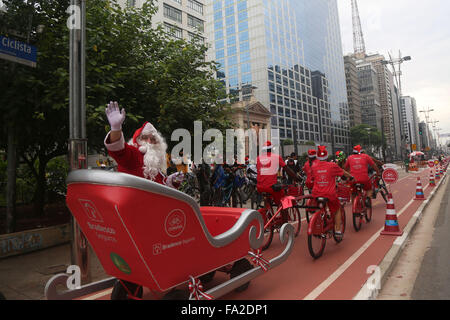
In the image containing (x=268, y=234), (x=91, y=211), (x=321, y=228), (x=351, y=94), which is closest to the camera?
(x=91, y=211)

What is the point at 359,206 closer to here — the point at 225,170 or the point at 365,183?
the point at 365,183

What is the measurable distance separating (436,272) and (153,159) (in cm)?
435

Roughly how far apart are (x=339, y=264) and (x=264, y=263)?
5.93ft

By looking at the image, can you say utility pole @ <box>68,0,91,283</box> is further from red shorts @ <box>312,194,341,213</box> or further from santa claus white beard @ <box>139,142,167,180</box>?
red shorts @ <box>312,194,341,213</box>

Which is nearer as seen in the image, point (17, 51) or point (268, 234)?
point (17, 51)

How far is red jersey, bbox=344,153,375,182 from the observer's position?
7.57 m

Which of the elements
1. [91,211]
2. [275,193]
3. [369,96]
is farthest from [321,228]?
[369,96]

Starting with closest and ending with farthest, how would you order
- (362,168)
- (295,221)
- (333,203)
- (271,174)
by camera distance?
(333,203)
(271,174)
(362,168)
(295,221)

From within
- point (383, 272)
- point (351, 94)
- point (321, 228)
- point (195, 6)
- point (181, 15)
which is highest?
point (351, 94)

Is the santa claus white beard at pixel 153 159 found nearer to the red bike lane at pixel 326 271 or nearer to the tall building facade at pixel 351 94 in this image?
the red bike lane at pixel 326 271

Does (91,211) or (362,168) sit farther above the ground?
(362,168)

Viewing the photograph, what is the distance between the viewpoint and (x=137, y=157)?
3.08 metres
